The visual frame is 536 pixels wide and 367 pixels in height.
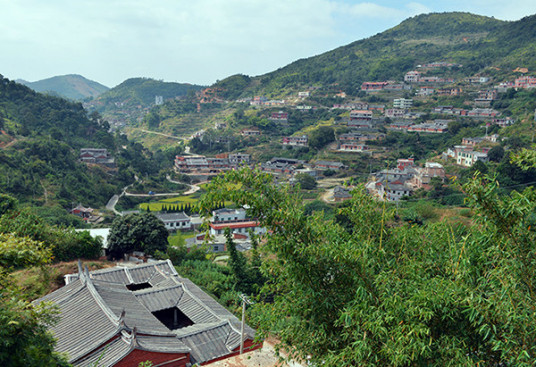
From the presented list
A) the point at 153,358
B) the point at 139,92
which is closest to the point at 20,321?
the point at 153,358

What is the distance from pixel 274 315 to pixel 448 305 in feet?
5.58

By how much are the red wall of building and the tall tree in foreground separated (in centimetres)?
467

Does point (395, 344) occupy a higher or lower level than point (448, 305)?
lower

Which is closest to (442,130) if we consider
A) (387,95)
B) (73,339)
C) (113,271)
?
(387,95)

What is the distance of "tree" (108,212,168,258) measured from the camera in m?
16.4

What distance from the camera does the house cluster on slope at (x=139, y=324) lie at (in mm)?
7574

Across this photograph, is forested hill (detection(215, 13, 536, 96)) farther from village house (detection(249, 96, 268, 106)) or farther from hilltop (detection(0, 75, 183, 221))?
hilltop (detection(0, 75, 183, 221))

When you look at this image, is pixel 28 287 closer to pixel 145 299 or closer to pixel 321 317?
pixel 145 299

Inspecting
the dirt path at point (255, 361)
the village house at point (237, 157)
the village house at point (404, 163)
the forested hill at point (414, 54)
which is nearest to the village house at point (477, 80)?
the forested hill at point (414, 54)

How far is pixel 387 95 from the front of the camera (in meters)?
64.1

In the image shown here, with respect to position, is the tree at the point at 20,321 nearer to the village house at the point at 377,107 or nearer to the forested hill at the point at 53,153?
the forested hill at the point at 53,153

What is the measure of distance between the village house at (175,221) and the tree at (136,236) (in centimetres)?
1346

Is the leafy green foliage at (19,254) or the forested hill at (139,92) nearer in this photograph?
the leafy green foliage at (19,254)

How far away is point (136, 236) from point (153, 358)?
383 inches
